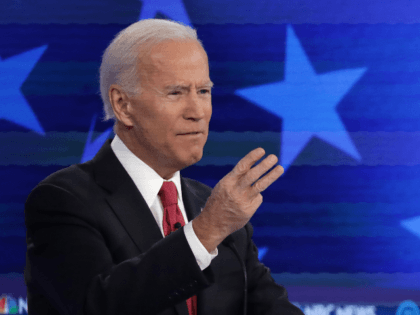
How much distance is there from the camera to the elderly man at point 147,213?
3.51 ft

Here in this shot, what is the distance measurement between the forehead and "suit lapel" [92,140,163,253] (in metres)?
0.30

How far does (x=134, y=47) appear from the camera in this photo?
56.6 inches

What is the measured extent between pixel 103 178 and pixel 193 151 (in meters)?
0.28

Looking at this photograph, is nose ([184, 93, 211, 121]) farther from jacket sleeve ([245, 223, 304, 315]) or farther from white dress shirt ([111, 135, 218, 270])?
jacket sleeve ([245, 223, 304, 315])

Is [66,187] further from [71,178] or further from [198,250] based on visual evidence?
[198,250]

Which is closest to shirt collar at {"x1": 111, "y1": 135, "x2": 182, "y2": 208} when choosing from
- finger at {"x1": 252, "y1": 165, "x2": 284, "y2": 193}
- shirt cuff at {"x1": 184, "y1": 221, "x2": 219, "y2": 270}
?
shirt cuff at {"x1": 184, "y1": 221, "x2": 219, "y2": 270}

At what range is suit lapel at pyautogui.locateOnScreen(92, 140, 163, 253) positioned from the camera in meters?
1.33

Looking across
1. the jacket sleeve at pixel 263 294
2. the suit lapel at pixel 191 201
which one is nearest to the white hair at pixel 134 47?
the suit lapel at pixel 191 201

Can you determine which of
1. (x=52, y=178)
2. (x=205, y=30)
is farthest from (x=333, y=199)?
(x=52, y=178)

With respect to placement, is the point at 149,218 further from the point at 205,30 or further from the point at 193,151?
the point at 205,30

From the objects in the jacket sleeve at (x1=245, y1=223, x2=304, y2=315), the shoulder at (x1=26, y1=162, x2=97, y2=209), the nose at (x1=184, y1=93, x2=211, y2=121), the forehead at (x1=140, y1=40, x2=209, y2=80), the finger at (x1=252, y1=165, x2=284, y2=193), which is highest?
the forehead at (x1=140, y1=40, x2=209, y2=80)

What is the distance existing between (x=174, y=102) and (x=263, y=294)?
696 mm

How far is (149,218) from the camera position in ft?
4.47

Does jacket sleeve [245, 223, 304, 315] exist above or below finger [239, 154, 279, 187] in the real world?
below
